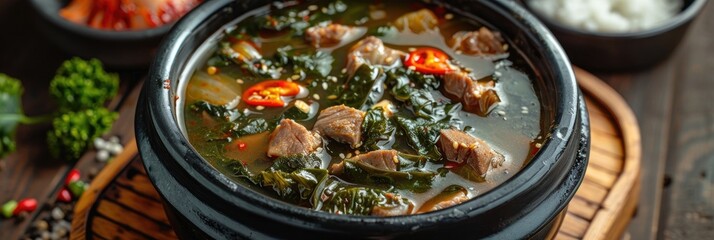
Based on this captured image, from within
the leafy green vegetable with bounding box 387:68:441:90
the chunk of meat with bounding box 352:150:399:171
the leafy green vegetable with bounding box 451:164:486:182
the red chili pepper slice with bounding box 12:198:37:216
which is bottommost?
the red chili pepper slice with bounding box 12:198:37:216

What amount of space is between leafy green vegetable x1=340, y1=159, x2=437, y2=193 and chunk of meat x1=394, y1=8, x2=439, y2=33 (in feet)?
3.51

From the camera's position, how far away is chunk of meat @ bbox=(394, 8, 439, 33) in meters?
4.37

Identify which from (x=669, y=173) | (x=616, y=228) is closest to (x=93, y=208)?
(x=616, y=228)

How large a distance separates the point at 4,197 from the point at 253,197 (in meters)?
2.48

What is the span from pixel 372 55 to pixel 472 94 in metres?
0.52

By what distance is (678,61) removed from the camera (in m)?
6.12

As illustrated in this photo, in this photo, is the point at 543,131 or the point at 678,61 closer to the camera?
the point at 543,131

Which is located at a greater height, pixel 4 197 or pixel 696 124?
pixel 696 124

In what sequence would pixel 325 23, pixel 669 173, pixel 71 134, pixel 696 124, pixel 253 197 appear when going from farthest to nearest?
1. pixel 696 124
2. pixel 669 173
3. pixel 71 134
4. pixel 325 23
5. pixel 253 197

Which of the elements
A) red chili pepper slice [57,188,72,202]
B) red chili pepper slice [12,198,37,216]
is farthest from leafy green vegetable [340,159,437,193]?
red chili pepper slice [12,198,37,216]

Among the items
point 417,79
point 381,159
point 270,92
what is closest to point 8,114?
point 270,92

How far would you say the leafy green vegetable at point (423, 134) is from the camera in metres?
3.65

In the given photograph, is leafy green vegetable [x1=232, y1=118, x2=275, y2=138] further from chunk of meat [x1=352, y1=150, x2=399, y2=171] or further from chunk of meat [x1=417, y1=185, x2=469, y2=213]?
chunk of meat [x1=417, y1=185, x2=469, y2=213]

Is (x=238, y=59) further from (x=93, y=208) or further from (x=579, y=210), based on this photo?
(x=579, y=210)
